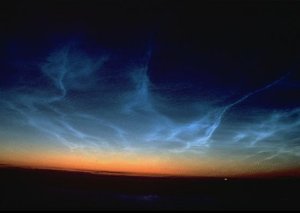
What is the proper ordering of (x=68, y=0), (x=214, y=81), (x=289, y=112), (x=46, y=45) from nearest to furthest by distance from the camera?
(x=68, y=0) → (x=46, y=45) → (x=214, y=81) → (x=289, y=112)

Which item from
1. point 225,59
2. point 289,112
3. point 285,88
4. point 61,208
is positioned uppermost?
point 225,59

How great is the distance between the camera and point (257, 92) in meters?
4.00

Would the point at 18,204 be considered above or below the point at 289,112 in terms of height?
below

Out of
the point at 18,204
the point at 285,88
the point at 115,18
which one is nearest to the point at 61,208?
the point at 18,204

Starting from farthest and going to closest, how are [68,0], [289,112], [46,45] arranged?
[289,112]
[46,45]
[68,0]

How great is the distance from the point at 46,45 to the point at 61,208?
2573mm

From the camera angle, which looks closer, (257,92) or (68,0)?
(68,0)

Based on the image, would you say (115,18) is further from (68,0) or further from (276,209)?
(276,209)

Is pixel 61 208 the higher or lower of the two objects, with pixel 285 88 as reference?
lower

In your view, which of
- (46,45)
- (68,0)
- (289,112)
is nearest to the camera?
(68,0)

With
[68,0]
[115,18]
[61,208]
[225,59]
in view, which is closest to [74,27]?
[68,0]

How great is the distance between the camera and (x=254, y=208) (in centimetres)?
445

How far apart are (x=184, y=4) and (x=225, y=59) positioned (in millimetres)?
1000

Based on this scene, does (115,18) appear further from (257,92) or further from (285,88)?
→ (285,88)
